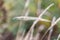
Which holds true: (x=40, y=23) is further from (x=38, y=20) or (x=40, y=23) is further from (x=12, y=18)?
(x=12, y=18)

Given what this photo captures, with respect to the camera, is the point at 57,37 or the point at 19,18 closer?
the point at 57,37

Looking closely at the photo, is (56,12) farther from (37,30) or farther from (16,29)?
(16,29)

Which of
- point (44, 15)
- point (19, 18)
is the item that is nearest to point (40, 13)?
point (44, 15)

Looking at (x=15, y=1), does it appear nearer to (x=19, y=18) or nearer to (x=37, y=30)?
(x=19, y=18)

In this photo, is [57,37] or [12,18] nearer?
[57,37]

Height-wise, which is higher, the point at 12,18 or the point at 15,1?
the point at 15,1

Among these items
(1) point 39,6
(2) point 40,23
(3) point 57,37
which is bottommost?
(3) point 57,37

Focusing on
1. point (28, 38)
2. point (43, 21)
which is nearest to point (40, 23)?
point (43, 21)

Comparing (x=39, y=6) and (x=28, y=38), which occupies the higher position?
(x=39, y=6)
